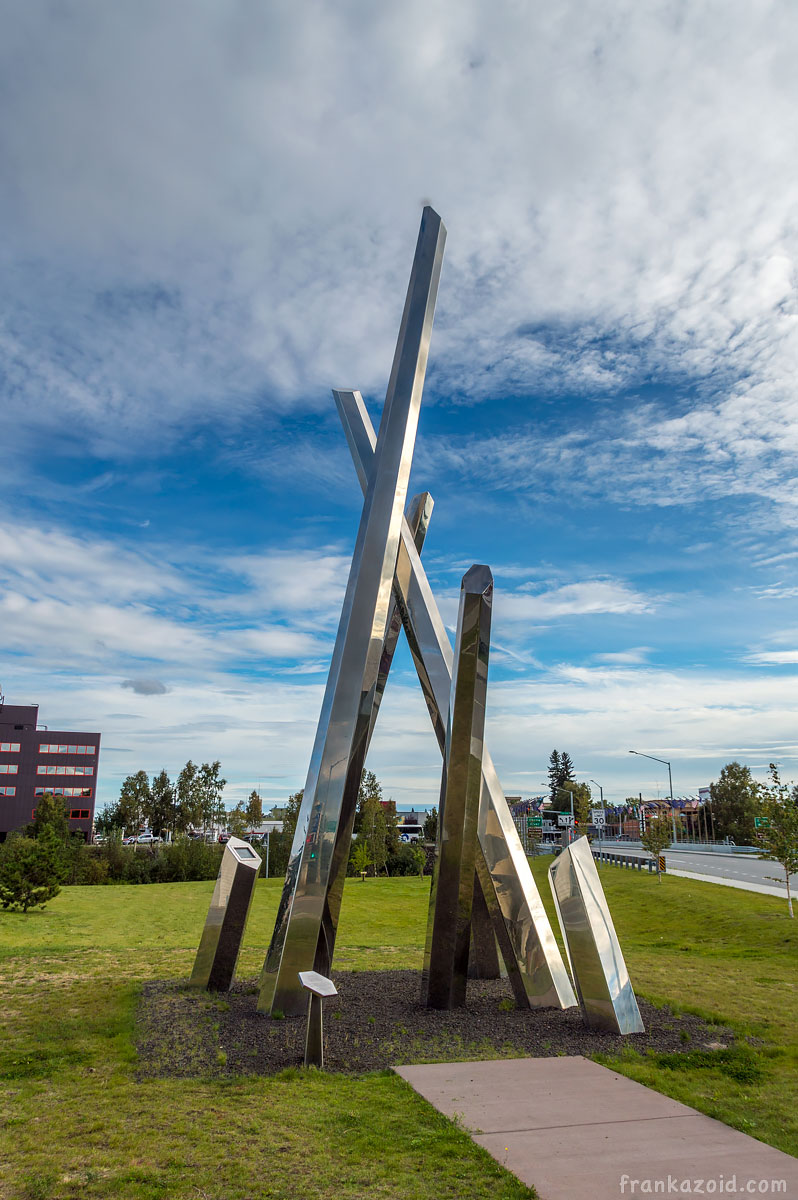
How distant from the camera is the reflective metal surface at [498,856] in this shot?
923 cm

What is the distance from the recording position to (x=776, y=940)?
50.5ft

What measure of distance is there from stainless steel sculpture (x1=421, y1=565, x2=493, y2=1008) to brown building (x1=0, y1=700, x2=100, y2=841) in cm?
6525

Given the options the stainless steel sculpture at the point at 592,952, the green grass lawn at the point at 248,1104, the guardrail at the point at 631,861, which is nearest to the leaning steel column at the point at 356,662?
the green grass lawn at the point at 248,1104

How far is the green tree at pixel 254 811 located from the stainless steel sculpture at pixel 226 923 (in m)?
41.1

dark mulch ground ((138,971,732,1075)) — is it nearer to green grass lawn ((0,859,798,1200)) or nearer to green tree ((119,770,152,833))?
green grass lawn ((0,859,798,1200))

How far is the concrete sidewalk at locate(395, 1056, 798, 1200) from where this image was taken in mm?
4629

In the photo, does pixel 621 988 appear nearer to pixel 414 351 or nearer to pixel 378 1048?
pixel 378 1048

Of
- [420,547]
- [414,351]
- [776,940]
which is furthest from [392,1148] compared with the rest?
[776,940]

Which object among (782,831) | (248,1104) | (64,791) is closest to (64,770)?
(64,791)

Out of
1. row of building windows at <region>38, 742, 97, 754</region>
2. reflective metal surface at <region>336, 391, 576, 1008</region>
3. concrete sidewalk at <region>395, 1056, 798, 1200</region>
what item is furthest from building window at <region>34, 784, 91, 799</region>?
concrete sidewalk at <region>395, 1056, 798, 1200</region>

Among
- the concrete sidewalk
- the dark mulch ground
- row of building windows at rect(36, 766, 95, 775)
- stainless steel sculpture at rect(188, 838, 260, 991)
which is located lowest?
the dark mulch ground

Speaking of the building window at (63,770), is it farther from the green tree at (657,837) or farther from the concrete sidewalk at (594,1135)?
the concrete sidewalk at (594,1135)

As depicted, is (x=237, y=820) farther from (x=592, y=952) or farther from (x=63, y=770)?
(x=592, y=952)

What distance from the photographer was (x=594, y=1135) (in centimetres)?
530
